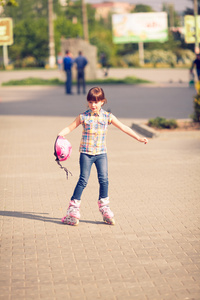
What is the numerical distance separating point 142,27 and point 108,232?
6699cm

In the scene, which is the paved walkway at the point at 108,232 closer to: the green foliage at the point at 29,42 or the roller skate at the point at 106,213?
the roller skate at the point at 106,213

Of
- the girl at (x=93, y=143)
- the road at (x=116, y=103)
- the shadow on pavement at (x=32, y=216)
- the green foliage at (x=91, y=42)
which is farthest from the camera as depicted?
the green foliage at (x=91, y=42)

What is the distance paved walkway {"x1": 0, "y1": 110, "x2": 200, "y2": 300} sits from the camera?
520 cm

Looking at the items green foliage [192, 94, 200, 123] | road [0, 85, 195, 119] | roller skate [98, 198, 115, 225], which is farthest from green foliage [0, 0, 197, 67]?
roller skate [98, 198, 115, 225]

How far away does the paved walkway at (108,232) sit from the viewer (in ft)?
17.1

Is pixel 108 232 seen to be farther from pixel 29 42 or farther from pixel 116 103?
pixel 29 42

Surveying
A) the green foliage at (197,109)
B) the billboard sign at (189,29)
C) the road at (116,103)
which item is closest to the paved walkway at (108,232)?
the green foliage at (197,109)

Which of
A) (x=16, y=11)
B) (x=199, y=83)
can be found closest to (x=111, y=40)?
(x=16, y=11)

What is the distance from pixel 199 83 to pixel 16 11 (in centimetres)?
10115

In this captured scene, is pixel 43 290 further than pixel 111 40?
No

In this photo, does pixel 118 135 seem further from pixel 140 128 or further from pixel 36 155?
pixel 36 155

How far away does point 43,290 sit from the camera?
509cm

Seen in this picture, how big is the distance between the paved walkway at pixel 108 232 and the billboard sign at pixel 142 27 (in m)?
61.0

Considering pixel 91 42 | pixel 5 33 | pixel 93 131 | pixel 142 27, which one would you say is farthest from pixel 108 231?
pixel 91 42
